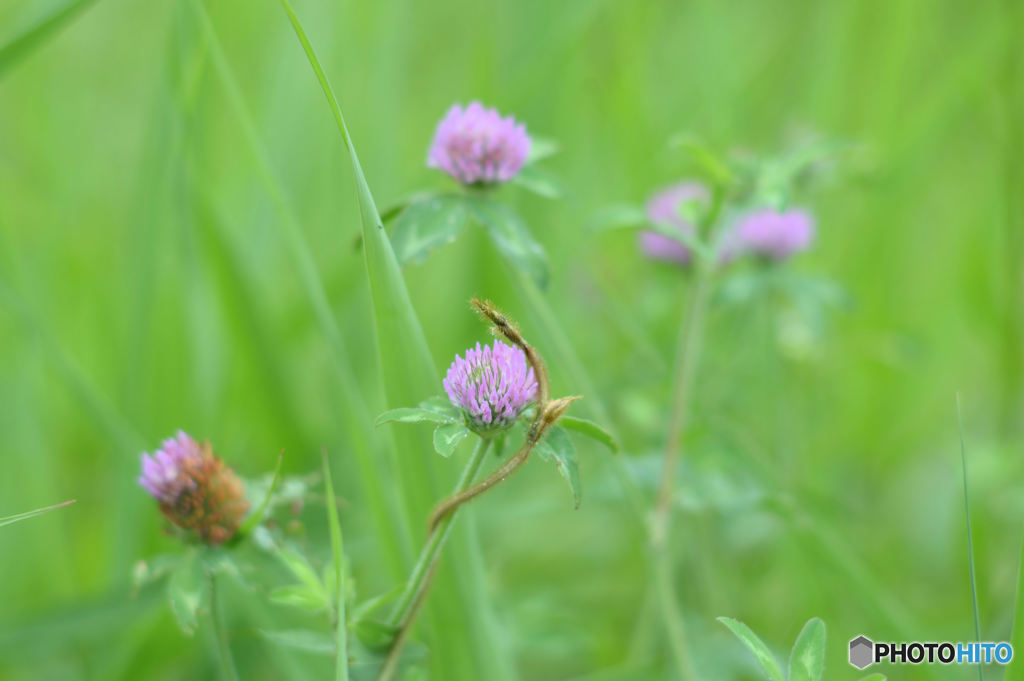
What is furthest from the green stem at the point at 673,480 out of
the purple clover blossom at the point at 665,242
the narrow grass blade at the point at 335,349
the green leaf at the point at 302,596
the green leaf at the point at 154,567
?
the green leaf at the point at 154,567

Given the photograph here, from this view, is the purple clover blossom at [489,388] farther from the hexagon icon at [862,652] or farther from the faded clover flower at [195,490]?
the hexagon icon at [862,652]

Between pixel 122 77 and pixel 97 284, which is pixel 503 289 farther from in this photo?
pixel 122 77

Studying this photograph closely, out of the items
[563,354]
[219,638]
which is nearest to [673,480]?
[563,354]

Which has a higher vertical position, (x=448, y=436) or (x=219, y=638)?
(x=448, y=436)

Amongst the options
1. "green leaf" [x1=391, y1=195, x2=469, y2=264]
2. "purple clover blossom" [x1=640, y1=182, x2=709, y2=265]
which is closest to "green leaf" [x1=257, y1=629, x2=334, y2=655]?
"green leaf" [x1=391, y1=195, x2=469, y2=264]

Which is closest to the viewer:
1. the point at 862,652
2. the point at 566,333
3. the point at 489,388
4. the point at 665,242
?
the point at 489,388

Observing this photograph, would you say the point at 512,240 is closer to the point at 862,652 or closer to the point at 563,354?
the point at 563,354
